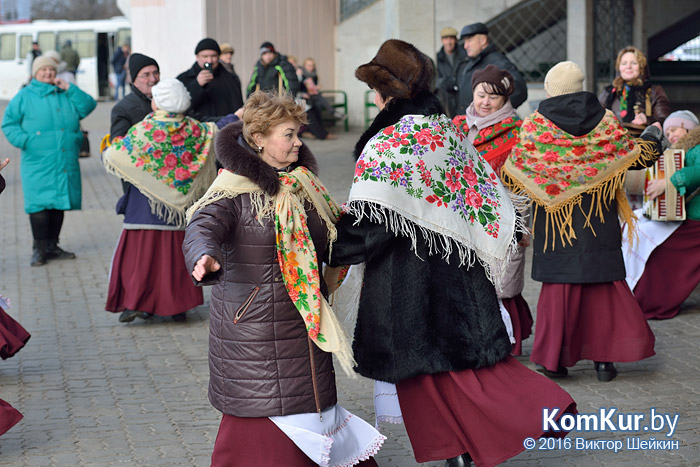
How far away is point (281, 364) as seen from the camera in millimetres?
3941

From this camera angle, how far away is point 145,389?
6035mm

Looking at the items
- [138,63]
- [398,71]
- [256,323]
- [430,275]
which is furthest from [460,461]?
[138,63]

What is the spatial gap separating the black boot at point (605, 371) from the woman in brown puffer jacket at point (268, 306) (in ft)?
7.95

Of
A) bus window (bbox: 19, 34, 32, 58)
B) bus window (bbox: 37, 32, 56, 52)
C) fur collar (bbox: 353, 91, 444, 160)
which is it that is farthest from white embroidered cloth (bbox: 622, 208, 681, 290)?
bus window (bbox: 19, 34, 32, 58)

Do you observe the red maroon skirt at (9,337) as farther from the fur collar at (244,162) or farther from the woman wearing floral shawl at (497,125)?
the woman wearing floral shawl at (497,125)

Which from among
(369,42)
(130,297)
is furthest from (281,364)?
(369,42)

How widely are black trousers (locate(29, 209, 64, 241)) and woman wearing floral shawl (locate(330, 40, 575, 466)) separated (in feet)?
19.8

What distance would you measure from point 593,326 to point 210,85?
451cm

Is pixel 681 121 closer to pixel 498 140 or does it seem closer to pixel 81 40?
pixel 498 140

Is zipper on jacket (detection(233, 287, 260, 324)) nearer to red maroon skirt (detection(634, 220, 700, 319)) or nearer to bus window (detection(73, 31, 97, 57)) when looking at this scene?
red maroon skirt (detection(634, 220, 700, 319))

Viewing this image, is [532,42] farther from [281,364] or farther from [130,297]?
[281,364]

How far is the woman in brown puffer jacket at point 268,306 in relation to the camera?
12.8 ft

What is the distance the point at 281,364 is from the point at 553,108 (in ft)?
8.17

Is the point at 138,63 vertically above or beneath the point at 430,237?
above
